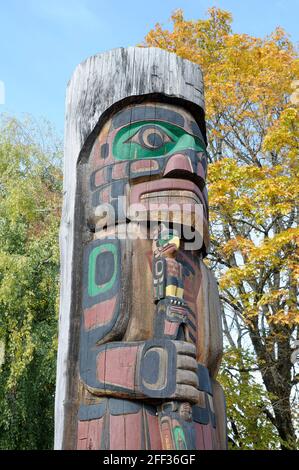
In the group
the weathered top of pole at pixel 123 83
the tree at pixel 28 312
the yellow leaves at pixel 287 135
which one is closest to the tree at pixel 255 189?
the yellow leaves at pixel 287 135

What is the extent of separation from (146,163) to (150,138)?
215 millimetres

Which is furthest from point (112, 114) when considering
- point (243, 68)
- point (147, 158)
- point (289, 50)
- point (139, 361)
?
point (289, 50)

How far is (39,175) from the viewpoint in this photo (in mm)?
10727

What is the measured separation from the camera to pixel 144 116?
429 centimetres

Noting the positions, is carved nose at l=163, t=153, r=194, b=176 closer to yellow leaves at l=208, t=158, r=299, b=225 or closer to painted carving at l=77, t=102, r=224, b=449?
painted carving at l=77, t=102, r=224, b=449

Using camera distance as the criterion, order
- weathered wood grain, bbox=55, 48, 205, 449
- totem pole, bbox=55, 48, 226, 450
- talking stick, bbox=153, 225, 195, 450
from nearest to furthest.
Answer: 1. talking stick, bbox=153, 225, 195, 450
2. totem pole, bbox=55, 48, 226, 450
3. weathered wood grain, bbox=55, 48, 205, 449

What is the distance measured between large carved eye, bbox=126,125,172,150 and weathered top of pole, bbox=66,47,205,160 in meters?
0.28

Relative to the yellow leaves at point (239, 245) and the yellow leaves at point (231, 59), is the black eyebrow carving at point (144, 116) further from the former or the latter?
the yellow leaves at point (231, 59)

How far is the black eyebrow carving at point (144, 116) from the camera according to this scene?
427 centimetres

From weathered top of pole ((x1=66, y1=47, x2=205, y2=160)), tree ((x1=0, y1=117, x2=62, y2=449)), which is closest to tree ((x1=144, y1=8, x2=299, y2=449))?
tree ((x1=0, y1=117, x2=62, y2=449))

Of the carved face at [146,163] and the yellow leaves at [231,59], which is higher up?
the yellow leaves at [231,59]

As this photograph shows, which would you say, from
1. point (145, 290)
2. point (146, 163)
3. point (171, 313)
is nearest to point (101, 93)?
point (146, 163)

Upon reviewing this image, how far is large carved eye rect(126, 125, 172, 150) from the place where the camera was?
4.18 metres
